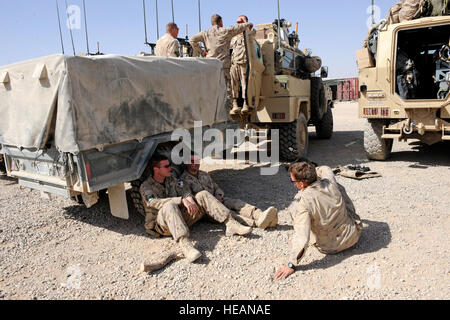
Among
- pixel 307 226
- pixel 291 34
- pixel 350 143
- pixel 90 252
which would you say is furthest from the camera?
pixel 350 143

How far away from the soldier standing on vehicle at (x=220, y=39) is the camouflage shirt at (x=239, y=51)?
0.30 ft

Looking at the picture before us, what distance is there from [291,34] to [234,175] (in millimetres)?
4362

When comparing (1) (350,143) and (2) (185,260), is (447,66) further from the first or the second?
(2) (185,260)

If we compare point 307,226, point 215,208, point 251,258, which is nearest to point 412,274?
point 307,226

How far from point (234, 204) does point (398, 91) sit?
439 cm

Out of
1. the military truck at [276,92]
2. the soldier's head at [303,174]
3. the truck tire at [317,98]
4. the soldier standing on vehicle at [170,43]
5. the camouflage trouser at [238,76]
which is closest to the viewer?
the soldier's head at [303,174]

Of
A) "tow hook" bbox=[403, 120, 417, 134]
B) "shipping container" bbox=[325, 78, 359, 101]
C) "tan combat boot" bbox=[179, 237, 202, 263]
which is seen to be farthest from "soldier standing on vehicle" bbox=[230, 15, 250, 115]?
"shipping container" bbox=[325, 78, 359, 101]

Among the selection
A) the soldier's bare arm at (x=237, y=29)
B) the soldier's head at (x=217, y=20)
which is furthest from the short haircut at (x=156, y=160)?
the soldier's head at (x=217, y=20)

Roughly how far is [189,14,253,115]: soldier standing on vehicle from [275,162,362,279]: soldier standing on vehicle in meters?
3.23

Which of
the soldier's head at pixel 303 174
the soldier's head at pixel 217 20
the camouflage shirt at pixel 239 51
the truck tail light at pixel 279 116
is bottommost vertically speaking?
the soldier's head at pixel 303 174

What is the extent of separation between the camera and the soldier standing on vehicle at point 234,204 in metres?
3.77

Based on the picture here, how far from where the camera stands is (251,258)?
3.24 m

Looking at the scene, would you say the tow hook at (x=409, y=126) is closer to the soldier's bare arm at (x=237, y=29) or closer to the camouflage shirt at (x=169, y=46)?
the soldier's bare arm at (x=237, y=29)
